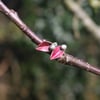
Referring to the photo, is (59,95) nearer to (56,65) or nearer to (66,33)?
(56,65)

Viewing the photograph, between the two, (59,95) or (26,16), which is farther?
(59,95)

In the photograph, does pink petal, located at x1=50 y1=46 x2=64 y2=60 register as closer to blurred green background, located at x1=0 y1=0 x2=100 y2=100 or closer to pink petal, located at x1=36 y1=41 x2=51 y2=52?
pink petal, located at x1=36 y1=41 x2=51 y2=52

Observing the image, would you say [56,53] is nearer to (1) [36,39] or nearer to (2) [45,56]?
(1) [36,39]

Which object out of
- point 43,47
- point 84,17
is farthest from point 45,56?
point 43,47

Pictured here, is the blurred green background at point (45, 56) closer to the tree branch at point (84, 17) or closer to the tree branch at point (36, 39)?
the tree branch at point (84, 17)

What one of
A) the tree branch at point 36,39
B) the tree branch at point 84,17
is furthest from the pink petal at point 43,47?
the tree branch at point 84,17

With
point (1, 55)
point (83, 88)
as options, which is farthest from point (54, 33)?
point (1, 55)
